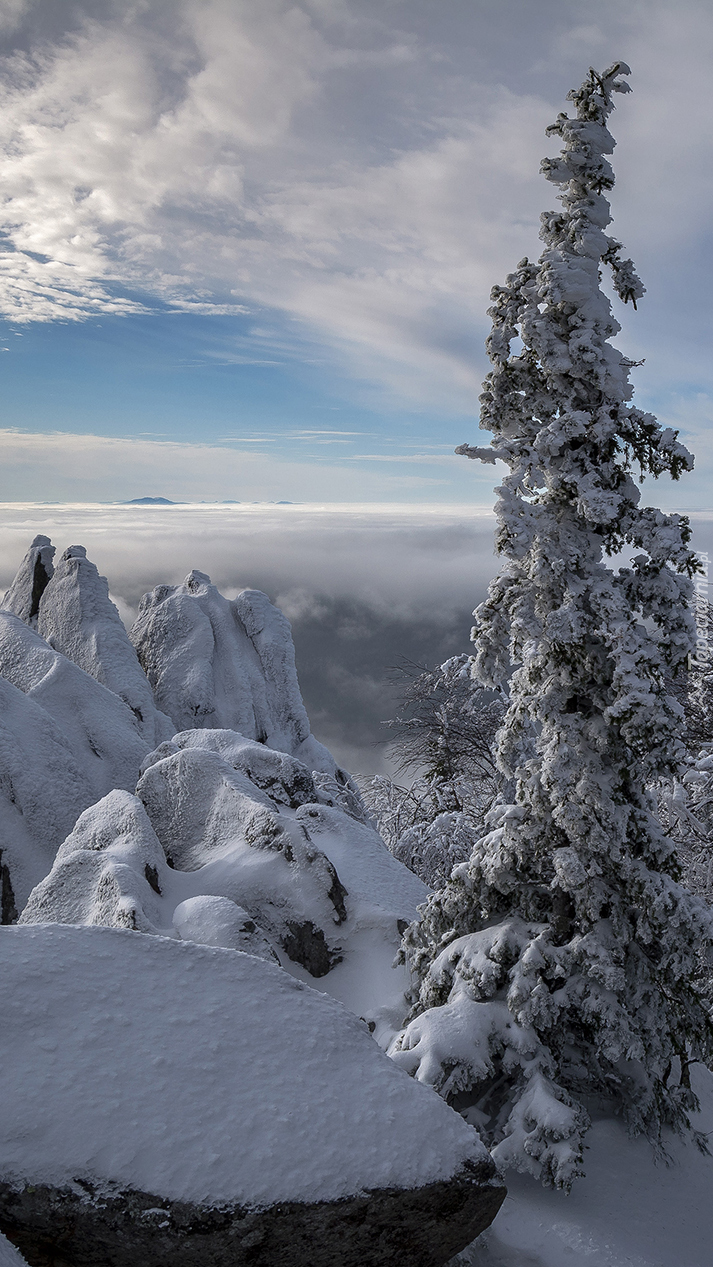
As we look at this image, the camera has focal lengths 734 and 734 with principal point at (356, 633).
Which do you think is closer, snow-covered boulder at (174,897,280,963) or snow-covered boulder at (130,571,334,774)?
snow-covered boulder at (174,897,280,963)

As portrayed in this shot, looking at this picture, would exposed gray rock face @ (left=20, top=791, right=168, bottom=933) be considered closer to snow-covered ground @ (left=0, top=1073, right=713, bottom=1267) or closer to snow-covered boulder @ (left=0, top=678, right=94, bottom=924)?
snow-covered boulder @ (left=0, top=678, right=94, bottom=924)

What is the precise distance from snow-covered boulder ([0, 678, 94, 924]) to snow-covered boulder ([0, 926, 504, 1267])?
488 inches

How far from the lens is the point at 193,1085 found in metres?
4.14

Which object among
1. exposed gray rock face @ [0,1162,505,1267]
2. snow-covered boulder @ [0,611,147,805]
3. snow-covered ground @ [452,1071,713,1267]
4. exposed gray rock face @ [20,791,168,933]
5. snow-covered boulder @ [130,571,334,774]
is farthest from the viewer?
snow-covered boulder @ [130,571,334,774]

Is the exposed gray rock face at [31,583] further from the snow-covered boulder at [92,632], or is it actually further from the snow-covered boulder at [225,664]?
the snow-covered boulder at [225,664]

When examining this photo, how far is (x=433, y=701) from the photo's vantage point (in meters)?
17.9

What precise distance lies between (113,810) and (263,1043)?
8.92 metres

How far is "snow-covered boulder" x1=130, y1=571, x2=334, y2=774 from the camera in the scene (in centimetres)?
2697

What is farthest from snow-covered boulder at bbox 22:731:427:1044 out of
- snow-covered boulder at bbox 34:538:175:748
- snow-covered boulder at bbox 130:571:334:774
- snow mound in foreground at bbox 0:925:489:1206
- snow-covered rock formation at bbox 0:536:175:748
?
snow-covered boulder at bbox 130:571:334:774

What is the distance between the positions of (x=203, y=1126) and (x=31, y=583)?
Result: 26829 mm

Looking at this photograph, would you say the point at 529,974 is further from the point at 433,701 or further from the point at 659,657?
the point at 433,701

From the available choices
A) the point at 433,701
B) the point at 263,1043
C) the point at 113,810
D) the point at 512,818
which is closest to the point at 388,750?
the point at 433,701

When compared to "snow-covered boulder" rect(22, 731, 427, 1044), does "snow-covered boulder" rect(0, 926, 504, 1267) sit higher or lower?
higher

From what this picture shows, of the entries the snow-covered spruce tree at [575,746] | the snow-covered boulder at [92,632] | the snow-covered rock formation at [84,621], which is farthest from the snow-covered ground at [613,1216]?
the snow-covered boulder at [92,632]
